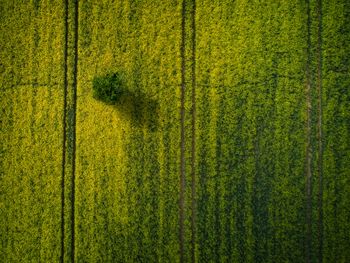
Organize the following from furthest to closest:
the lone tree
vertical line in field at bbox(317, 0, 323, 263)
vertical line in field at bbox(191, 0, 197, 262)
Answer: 1. vertical line in field at bbox(191, 0, 197, 262)
2. vertical line in field at bbox(317, 0, 323, 263)
3. the lone tree

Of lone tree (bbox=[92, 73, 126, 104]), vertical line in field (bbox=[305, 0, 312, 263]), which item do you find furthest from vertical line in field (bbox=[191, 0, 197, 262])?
vertical line in field (bbox=[305, 0, 312, 263])

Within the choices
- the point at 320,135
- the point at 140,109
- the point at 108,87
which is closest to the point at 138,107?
the point at 140,109

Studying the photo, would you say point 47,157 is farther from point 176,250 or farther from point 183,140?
point 176,250

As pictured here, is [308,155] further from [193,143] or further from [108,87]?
[108,87]

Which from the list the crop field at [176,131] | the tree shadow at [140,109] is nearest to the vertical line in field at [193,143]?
the crop field at [176,131]

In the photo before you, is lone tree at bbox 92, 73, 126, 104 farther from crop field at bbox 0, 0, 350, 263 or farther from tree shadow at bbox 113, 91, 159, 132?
tree shadow at bbox 113, 91, 159, 132

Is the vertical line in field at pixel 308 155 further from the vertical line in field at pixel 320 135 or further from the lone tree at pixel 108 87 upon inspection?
the lone tree at pixel 108 87
